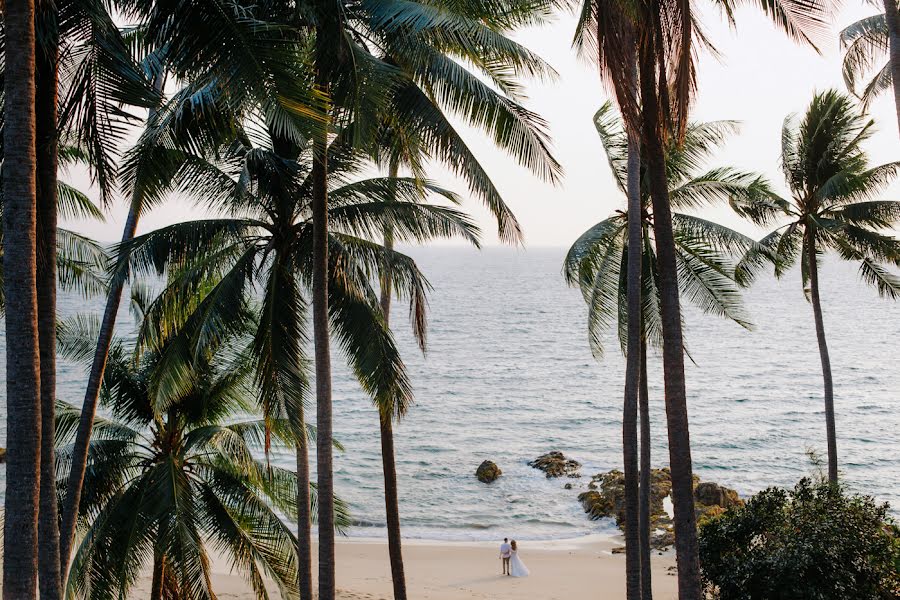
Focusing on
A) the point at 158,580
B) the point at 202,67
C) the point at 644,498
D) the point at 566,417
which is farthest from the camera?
the point at 566,417

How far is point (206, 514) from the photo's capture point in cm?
1334

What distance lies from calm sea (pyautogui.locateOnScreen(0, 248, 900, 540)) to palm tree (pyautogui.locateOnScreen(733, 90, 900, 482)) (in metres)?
4.47

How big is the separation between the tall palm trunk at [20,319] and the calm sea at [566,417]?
2018cm

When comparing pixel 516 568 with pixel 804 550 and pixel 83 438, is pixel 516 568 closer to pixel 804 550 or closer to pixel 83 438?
pixel 804 550

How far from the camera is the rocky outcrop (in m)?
28.2

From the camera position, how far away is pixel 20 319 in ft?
19.5

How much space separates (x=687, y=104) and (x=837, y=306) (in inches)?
4789

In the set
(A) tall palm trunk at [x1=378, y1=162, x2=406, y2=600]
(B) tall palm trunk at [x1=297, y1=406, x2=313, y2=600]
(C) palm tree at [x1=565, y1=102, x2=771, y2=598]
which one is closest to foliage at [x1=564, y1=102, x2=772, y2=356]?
(C) palm tree at [x1=565, y1=102, x2=771, y2=598]

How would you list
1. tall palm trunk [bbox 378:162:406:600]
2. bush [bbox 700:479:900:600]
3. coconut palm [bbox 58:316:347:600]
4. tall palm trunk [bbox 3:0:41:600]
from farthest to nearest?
tall palm trunk [bbox 378:162:406:600], coconut palm [bbox 58:316:347:600], bush [bbox 700:479:900:600], tall palm trunk [bbox 3:0:41:600]

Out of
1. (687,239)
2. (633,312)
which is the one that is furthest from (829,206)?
(633,312)

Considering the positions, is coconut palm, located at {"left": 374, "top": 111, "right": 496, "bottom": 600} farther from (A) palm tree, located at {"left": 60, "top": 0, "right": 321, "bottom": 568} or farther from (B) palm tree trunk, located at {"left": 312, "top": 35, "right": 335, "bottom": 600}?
(A) palm tree, located at {"left": 60, "top": 0, "right": 321, "bottom": 568}

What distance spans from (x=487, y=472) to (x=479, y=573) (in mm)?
12937

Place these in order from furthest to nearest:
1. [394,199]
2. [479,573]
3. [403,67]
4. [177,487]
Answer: [479,573], [177,487], [394,199], [403,67]

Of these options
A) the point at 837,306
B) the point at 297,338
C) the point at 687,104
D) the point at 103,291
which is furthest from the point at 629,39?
the point at 837,306
